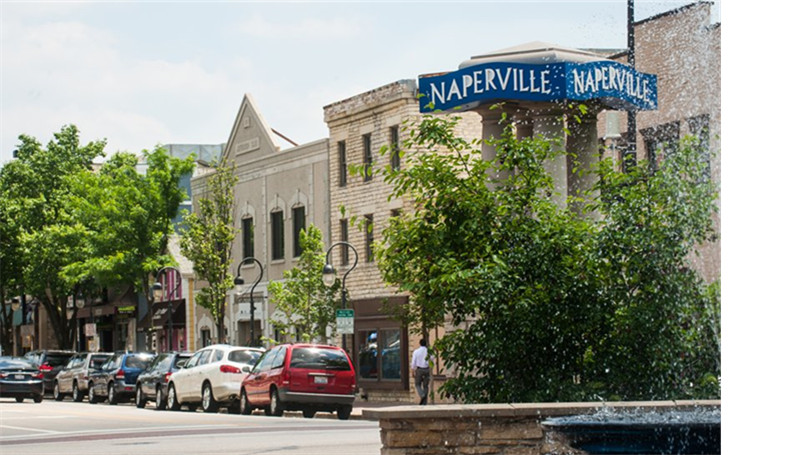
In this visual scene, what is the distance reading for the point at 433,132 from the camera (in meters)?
16.5

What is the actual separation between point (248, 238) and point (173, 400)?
16.3m

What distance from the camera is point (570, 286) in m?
15.6

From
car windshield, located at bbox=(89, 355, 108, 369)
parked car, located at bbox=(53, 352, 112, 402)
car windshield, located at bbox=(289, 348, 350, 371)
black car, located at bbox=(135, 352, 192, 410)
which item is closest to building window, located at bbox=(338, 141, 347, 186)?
black car, located at bbox=(135, 352, 192, 410)

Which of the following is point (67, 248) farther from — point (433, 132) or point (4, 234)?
point (433, 132)

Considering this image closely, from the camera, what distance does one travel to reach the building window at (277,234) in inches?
1945

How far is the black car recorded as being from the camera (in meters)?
37.7

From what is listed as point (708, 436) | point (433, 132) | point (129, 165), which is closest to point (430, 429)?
point (708, 436)

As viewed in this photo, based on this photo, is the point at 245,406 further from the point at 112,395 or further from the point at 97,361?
the point at 97,361

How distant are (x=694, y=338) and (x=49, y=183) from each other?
56.2 m

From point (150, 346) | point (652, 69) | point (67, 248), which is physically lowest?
point (150, 346)

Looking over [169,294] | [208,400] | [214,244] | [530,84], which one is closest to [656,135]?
[530,84]

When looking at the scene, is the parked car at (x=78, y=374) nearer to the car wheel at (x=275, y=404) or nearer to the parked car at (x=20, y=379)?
the parked car at (x=20, y=379)

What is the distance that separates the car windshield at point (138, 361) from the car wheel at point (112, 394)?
0.90 m

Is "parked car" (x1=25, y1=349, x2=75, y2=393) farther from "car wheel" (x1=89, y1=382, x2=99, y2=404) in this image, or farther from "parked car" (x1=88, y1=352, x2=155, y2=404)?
"parked car" (x1=88, y1=352, x2=155, y2=404)
